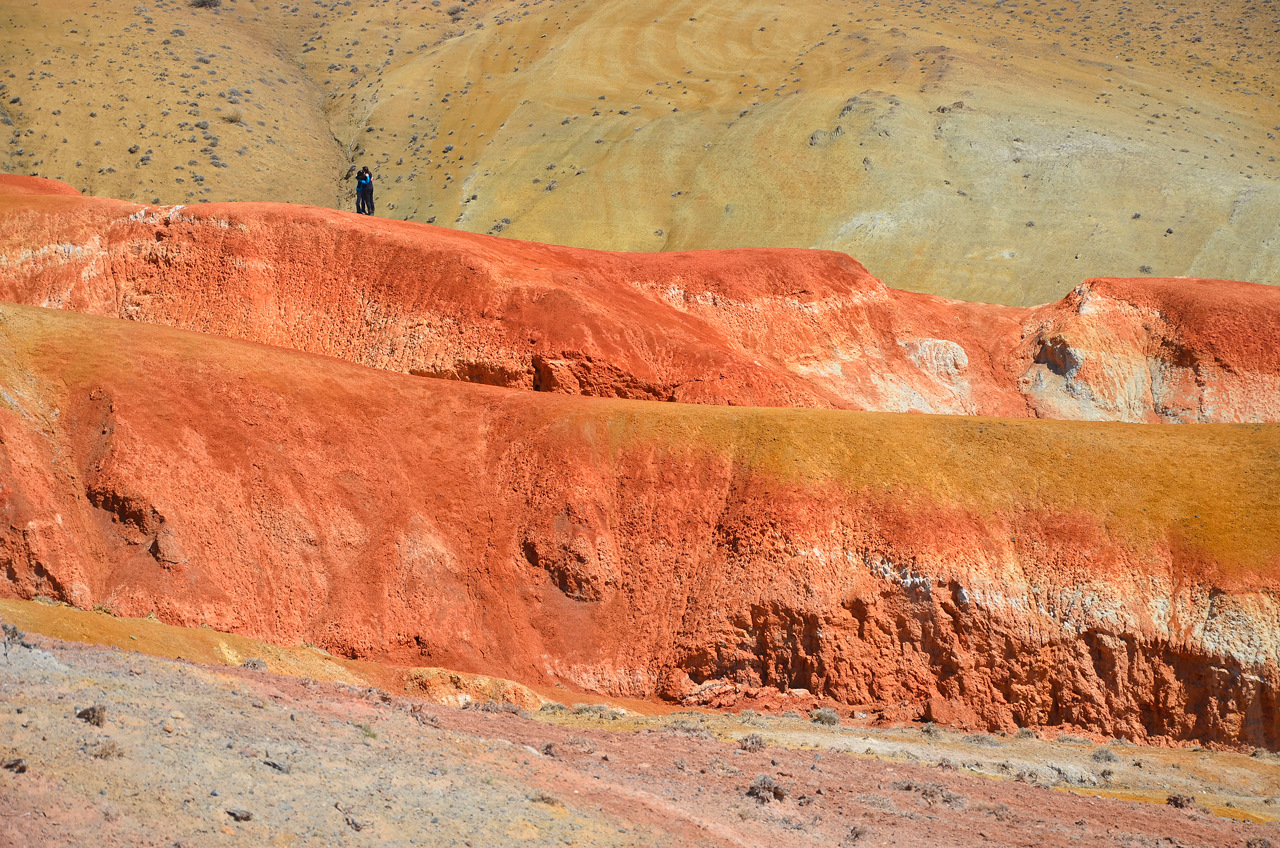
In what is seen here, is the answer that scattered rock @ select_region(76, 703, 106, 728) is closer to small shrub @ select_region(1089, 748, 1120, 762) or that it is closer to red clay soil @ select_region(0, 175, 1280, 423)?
small shrub @ select_region(1089, 748, 1120, 762)

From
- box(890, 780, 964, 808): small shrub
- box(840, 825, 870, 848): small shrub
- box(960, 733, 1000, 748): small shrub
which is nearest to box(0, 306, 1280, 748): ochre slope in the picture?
box(960, 733, 1000, 748): small shrub

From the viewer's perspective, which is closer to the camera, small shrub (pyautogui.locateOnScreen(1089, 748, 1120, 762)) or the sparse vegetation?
the sparse vegetation

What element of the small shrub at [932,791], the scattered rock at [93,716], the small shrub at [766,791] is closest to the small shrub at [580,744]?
the small shrub at [766,791]

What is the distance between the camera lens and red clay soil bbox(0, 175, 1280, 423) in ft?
103

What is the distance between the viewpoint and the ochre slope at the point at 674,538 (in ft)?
67.3

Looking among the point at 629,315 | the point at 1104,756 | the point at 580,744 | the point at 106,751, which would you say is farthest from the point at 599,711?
the point at 629,315

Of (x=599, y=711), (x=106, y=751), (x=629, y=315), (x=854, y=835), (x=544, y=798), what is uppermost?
(x=629, y=315)

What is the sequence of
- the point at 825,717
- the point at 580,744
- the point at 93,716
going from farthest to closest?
the point at 825,717 < the point at 580,744 < the point at 93,716

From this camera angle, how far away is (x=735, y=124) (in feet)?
227

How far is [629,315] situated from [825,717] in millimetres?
15909

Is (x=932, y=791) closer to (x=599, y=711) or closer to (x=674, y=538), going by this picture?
(x=599, y=711)

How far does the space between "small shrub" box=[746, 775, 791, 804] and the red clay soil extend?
17611mm

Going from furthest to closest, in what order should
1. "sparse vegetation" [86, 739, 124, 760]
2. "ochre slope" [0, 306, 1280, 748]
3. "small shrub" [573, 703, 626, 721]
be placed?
"ochre slope" [0, 306, 1280, 748], "small shrub" [573, 703, 626, 721], "sparse vegetation" [86, 739, 124, 760]

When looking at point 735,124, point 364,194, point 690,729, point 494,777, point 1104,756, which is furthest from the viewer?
point 735,124
